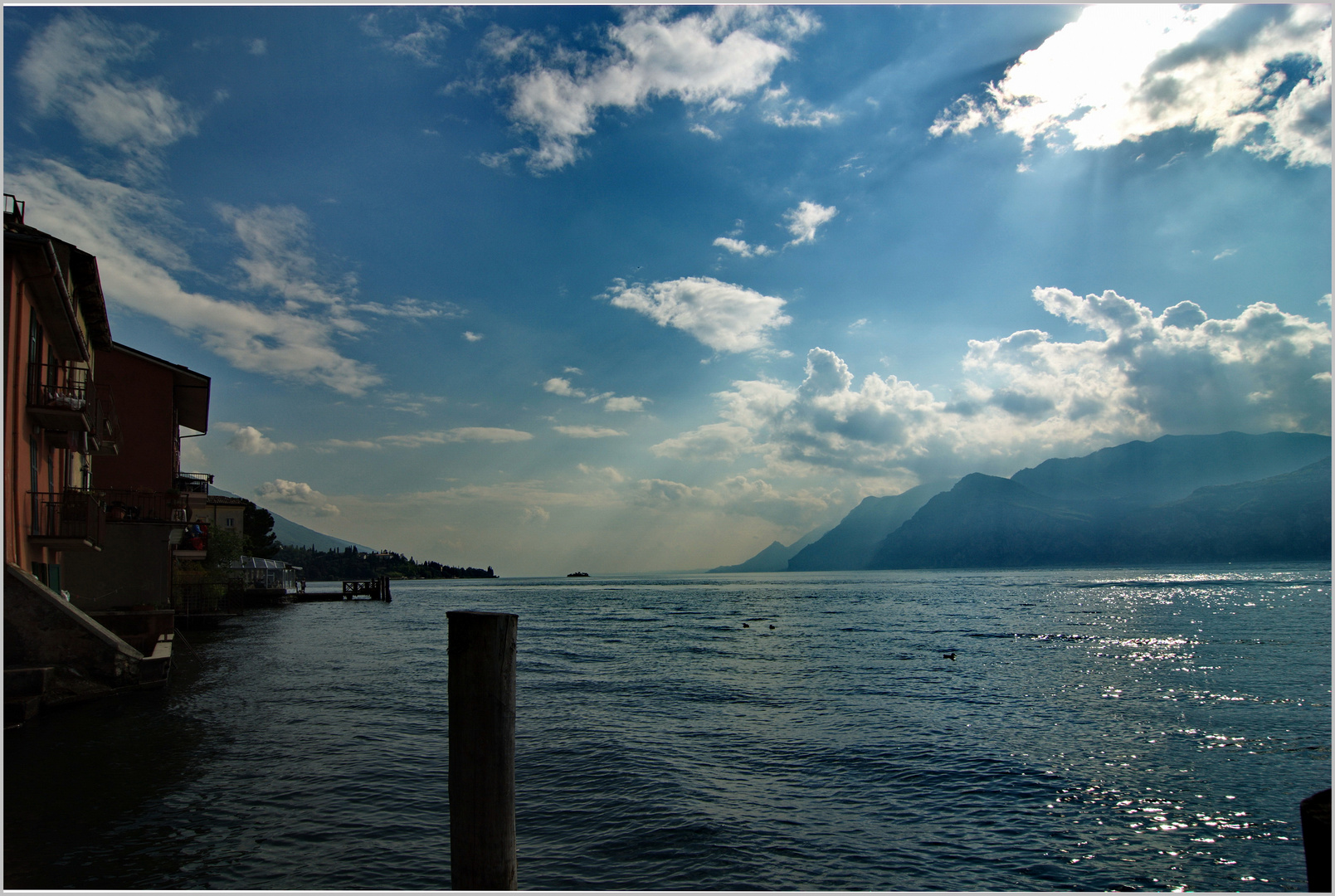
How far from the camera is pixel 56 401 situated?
17297 mm

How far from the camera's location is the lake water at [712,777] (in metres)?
7.82

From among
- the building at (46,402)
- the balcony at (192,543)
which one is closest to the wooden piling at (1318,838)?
the building at (46,402)

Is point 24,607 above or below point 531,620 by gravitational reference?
above

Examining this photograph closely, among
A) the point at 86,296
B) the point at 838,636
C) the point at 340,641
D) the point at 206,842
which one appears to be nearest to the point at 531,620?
the point at 340,641

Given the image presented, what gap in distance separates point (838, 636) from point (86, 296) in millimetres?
32650

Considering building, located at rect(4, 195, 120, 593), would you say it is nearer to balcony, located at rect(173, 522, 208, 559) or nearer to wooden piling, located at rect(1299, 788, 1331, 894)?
balcony, located at rect(173, 522, 208, 559)

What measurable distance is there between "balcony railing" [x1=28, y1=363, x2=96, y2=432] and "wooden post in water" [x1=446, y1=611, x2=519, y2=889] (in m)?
18.2

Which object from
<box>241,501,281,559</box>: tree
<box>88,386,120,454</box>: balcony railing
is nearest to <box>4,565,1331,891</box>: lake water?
<box>88,386,120,454</box>: balcony railing

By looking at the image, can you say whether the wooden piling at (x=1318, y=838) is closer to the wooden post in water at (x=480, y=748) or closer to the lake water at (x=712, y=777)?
the wooden post in water at (x=480, y=748)

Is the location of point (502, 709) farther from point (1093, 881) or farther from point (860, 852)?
point (1093, 881)

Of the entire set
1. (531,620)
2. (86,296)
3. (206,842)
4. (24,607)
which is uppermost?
(86,296)

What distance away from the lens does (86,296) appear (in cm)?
2098

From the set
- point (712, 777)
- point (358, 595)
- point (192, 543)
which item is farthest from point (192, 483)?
point (358, 595)

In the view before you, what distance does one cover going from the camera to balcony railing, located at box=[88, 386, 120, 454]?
21013mm
